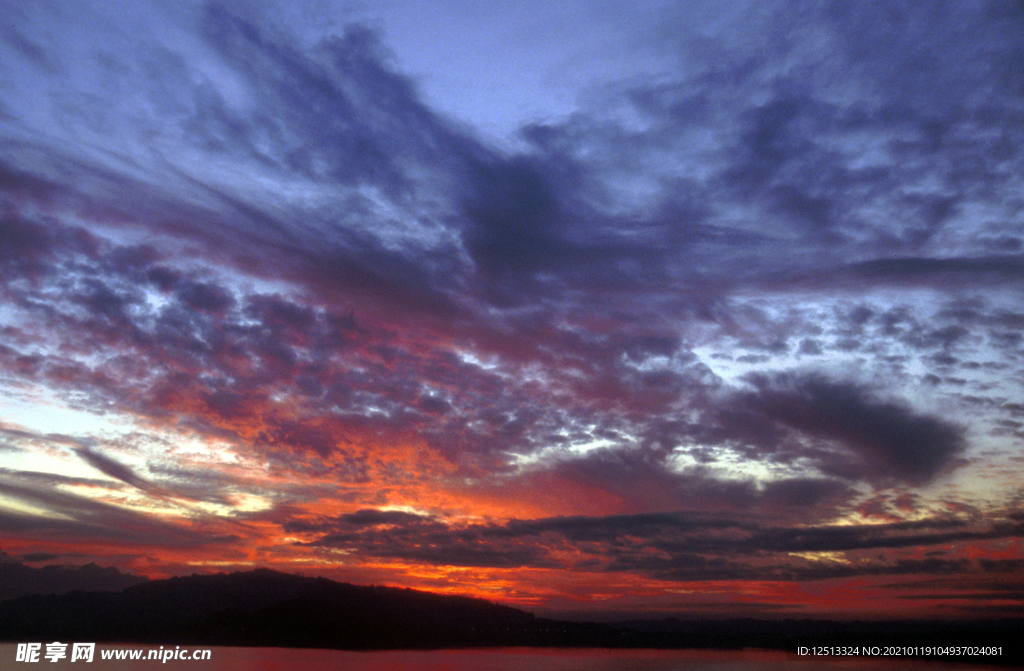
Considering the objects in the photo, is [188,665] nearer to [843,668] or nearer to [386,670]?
[386,670]

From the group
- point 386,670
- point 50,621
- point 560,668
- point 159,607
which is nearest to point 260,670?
point 386,670

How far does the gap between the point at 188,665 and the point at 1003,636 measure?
8359 inches

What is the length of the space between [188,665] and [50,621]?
7924 cm

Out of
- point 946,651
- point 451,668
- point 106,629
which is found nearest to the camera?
point 451,668

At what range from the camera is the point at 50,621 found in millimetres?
195000

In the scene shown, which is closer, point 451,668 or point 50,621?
point 451,668

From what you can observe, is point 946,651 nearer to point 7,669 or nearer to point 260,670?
point 260,670

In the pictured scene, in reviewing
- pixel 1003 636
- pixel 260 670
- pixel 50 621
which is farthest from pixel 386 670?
pixel 1003 636

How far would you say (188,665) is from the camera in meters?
150

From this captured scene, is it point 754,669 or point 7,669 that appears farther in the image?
point 754,669

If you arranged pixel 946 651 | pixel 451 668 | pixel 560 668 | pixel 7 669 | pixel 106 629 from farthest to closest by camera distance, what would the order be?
pixel 106 629
pixel 946 651
pixel 560 668
pixel 451 668
pixel 7 669

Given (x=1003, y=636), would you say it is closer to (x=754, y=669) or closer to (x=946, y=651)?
(x=946, y=651)

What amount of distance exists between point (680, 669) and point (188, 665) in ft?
Result: 385

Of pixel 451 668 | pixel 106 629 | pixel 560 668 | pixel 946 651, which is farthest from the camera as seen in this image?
pixel 106 629
